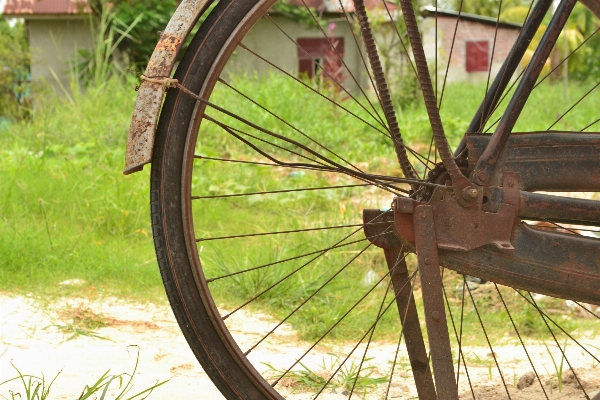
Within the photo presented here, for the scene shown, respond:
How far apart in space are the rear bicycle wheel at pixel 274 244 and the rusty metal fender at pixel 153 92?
1.1 inches

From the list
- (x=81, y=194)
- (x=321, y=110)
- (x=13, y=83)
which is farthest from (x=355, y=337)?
(x=13, y=83)

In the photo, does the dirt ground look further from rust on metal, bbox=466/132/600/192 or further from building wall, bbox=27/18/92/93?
building wall, bbox=27/18/92/93

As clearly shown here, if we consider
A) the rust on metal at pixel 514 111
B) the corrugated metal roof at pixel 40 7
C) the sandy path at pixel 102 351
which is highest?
the corrugated metal roof at pixel 40 7

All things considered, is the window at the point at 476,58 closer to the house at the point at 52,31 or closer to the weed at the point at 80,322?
the house at the point at 52,31

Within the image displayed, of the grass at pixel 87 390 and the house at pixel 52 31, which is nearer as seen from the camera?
the grass at pixel 87 390

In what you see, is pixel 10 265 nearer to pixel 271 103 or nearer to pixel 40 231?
pixel 40 231

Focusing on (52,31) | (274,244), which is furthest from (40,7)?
(274,244)

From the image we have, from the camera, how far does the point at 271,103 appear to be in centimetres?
790

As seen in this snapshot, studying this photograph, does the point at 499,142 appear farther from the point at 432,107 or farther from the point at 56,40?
the point at 56,40

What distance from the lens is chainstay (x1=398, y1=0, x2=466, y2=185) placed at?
1805 mm

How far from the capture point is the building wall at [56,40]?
40.1ft

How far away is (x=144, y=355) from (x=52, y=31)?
34.3 ft

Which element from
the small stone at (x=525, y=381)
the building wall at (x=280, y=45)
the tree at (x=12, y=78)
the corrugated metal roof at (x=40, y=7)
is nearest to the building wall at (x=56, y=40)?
the corrugated metal roof at (x=40, y=7)

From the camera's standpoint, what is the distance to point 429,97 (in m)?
1.83
